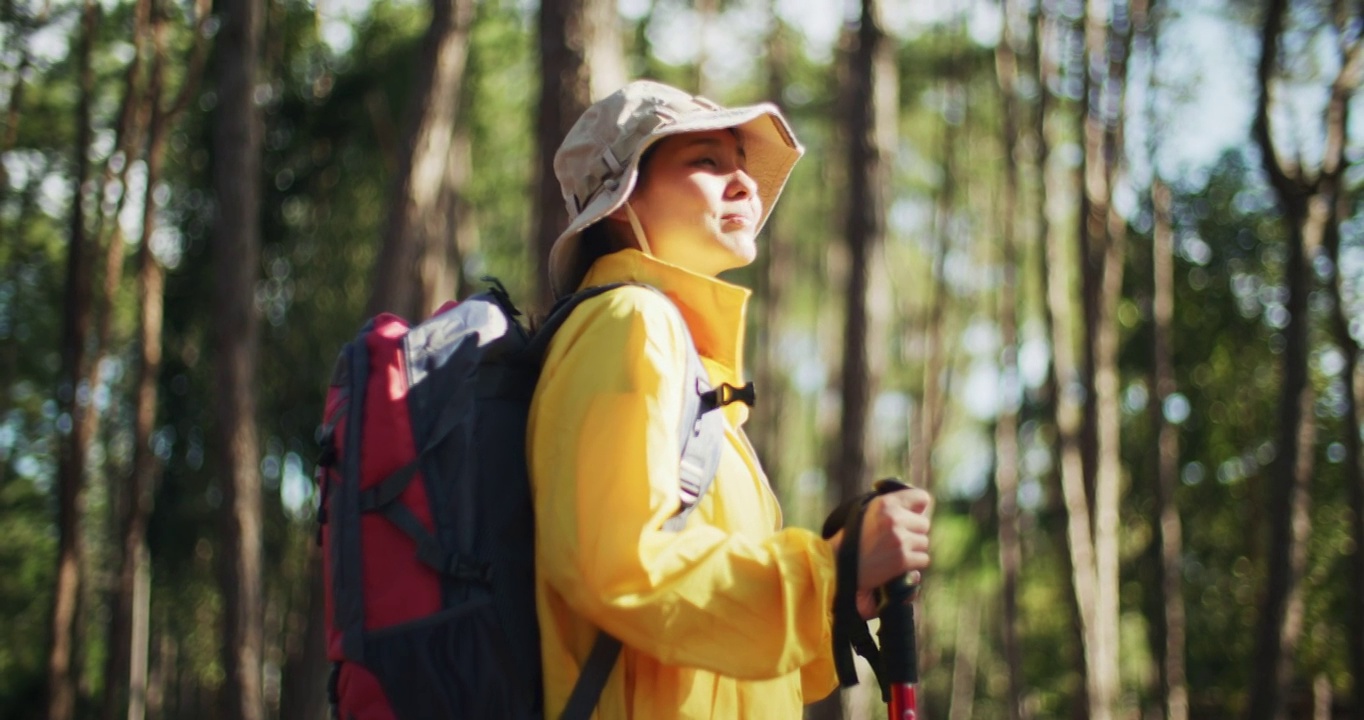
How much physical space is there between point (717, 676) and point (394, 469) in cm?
57

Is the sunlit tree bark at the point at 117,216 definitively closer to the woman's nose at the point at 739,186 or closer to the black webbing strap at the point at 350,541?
the woman's nose at the point at 739,186

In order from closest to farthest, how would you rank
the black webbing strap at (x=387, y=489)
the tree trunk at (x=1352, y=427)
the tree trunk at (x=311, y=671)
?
the black webbing strap at (x=387, y=489) → the tree trunk at (x=311, y=671) → the tree trunk at (x=1352, y=427)

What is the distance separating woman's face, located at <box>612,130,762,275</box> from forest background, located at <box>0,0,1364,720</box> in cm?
399

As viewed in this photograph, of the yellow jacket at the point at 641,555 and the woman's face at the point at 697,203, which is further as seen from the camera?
the woman's face at the point at 697,203

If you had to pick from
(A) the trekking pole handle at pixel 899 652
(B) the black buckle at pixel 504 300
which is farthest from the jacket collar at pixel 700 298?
(A) the trekking pole handle at pixel 899 652

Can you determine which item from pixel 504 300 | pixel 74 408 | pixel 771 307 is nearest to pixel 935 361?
pixel 771 307

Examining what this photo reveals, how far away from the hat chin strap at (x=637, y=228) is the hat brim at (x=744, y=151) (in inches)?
1.2

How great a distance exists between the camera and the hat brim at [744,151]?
2.35 meters

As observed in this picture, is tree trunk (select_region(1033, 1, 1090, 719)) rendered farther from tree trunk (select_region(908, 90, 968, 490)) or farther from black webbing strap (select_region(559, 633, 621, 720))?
black webbing strap (select_region(559, 633, 621, 720))

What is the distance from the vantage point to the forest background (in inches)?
→ 436

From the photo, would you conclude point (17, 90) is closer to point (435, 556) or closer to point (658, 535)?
point (435, 556)

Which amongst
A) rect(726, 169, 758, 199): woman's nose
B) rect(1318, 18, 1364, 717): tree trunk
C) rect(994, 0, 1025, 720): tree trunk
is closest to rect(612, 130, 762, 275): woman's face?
rect(726, 169, 758, 199): woman's nose

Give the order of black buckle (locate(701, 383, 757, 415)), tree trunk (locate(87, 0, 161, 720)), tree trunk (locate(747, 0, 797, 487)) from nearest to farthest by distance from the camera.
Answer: black buckle (locate(701, 383, 757, 415)), tree trunk (locate(87, 0, 161, 720)), tree trunk (locate(747, 0, 797, 487))

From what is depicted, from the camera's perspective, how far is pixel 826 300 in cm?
3419
